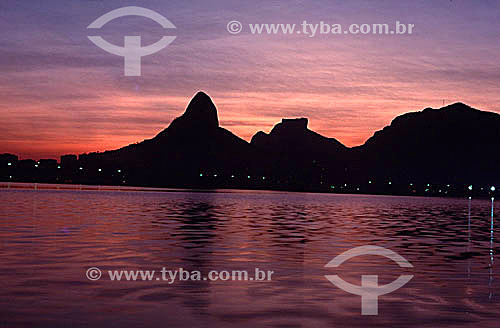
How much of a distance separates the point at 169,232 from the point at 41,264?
18528mm

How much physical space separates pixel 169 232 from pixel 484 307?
92.0ft

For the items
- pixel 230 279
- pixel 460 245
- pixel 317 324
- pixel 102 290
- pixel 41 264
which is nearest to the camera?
pixel 317 324

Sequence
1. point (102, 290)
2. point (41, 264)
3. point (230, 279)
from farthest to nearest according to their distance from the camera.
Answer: point (41, 264), point (230, 279), point (102, 290)

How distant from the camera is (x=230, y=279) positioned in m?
21.7

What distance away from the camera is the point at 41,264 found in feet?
80.2

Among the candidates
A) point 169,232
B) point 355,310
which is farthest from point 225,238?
point 355,310

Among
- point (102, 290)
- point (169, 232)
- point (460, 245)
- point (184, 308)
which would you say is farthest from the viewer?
point (169, 232)

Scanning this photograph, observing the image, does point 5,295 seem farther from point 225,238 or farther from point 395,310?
point 225,238

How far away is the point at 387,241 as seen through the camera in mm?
38688

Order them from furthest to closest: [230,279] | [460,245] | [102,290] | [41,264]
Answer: [460,245], [41,264], [230,279], [102,290]

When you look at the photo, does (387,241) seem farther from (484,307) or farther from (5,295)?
(5,295)

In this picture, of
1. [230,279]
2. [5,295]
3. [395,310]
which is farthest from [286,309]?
[5,295]

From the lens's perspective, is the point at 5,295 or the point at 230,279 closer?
the point at 5,295

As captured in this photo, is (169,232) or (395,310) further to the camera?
(169,232)
